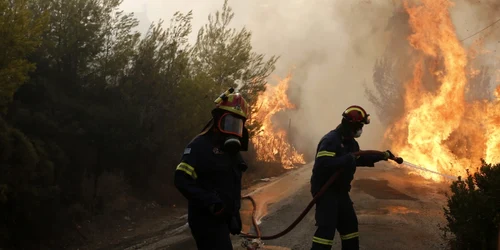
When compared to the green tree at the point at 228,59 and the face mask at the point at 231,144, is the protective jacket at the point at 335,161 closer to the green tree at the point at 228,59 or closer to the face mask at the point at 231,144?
the face mask at the point at 231,144

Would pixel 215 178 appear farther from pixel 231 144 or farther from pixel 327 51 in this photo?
pixel 327 51

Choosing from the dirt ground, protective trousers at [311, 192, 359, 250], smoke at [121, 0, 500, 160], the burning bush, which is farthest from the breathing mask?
smoke at [121, 0, 500, 160]

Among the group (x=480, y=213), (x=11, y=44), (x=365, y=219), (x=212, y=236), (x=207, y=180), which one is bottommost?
(x=365, y=219)

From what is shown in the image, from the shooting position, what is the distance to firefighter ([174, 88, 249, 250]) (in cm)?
305

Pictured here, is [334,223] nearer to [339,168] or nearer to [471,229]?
[339,168]

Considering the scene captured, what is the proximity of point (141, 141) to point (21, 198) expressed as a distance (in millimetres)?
4335

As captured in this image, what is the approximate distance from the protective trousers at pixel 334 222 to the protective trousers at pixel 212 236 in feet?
5.31

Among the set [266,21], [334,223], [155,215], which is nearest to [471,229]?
[334,223]

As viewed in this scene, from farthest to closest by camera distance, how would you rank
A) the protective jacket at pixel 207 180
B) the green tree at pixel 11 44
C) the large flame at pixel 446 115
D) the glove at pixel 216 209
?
the large flame at pixel 446 115
the green tree at pixel 11 44
the protective jacket at pixel 207 180
the glove at pixel 216 209

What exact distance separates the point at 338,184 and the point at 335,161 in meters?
0.34

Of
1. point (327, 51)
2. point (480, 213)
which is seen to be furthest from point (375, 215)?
point (327, 51)

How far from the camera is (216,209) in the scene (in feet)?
9.76

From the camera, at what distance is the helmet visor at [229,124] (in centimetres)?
329

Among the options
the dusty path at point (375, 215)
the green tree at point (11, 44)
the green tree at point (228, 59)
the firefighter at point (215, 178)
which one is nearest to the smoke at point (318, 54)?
the green tree at point (228, 59)
